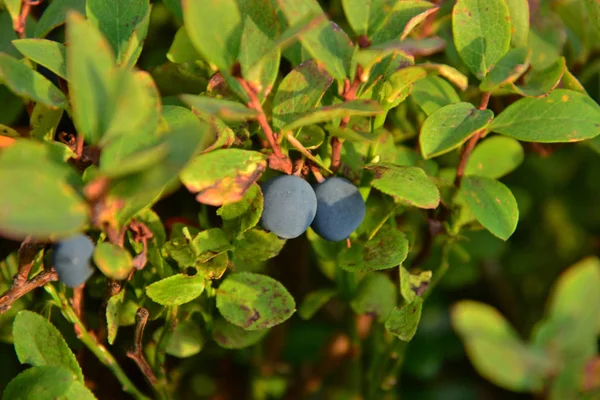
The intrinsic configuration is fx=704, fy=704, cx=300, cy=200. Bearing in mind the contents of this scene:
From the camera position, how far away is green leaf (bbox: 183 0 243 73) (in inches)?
26.5

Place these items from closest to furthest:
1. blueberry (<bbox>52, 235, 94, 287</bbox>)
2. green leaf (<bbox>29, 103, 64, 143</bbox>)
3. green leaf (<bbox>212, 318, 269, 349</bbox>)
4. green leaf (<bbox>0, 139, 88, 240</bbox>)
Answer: green leaf (<bbox>0, 139, 88, 240</bbox>), blueberry (<bbox>52, 235, 94, 287</bbox>), green leaf (<bbox>29, 103, 64, 143</bbox>), green leaf (<bbox>212, 318, 269, 349</bbox>)

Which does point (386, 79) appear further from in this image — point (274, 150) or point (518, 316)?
point (518, 316)

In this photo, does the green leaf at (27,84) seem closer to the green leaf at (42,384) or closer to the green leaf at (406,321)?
the green leaf at (42,384)

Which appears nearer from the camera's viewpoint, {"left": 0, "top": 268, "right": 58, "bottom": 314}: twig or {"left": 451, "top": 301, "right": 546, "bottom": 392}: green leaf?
{"left": 451, "top": 301, "right": 546, "bottom": 392}: green leaf

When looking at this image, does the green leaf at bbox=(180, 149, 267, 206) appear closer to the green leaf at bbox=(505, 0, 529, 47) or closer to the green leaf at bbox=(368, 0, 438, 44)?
the green leaf at bbox=(368, 0, 438, 44)

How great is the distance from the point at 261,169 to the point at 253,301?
0.20 metres

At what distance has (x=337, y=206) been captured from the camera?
83 centimetres

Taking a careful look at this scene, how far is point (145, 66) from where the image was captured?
4.30ft

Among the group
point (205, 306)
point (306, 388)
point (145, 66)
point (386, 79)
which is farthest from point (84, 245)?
point (306, 388)

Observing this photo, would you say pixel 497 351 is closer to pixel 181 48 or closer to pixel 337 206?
pixel 337 206

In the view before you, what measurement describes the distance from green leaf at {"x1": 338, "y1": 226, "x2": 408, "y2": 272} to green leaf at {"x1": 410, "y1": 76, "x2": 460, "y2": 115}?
0.17 meters

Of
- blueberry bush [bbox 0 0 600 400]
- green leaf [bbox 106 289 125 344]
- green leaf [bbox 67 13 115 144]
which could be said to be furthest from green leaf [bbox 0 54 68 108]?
green leaf [bbox 106 289 125 344]

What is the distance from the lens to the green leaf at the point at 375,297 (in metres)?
1.09

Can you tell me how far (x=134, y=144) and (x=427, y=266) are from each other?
62 cm
